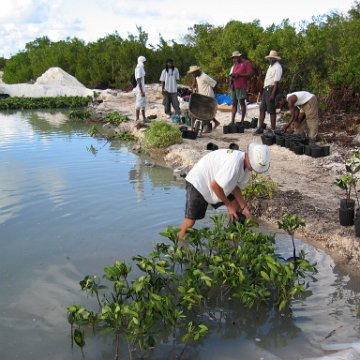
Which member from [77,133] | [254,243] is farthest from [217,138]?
[254,243]

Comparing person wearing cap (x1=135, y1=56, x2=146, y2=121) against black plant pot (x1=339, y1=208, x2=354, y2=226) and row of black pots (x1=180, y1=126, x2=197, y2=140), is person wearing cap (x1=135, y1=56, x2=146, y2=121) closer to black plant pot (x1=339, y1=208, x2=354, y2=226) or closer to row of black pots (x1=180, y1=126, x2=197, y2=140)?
row of black pots (x1=180, y1=126, x2=197, y2=140)

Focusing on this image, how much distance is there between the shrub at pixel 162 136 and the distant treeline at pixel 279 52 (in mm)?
4039

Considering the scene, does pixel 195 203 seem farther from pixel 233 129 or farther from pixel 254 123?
pixel 254 123

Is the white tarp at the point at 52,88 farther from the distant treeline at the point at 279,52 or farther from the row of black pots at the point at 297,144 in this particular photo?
the row of black pots at the point at 297,144

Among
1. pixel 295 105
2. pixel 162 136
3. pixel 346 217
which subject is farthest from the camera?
pixel 162 136

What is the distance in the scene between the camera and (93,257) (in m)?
5.26

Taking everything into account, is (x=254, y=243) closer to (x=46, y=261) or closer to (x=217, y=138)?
(x=46, y=261)

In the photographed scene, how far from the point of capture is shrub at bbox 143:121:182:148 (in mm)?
10242

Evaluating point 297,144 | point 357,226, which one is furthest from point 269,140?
point 357,226

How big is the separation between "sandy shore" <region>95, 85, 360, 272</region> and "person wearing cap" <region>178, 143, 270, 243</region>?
3.85 feet

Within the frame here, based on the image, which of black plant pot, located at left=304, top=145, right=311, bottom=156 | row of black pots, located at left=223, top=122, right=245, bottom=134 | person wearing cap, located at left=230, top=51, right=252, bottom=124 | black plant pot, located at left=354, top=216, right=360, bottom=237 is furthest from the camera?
row of black pots, located at left=223, top=122, right=245, bottom=134

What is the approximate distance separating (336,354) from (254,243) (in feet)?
4.05

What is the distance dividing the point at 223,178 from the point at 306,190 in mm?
2923

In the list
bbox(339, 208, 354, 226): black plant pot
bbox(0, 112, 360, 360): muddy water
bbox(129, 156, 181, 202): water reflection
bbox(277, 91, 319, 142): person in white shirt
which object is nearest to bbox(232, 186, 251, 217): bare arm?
bbox(0, 112, 360, 360): muddy water
